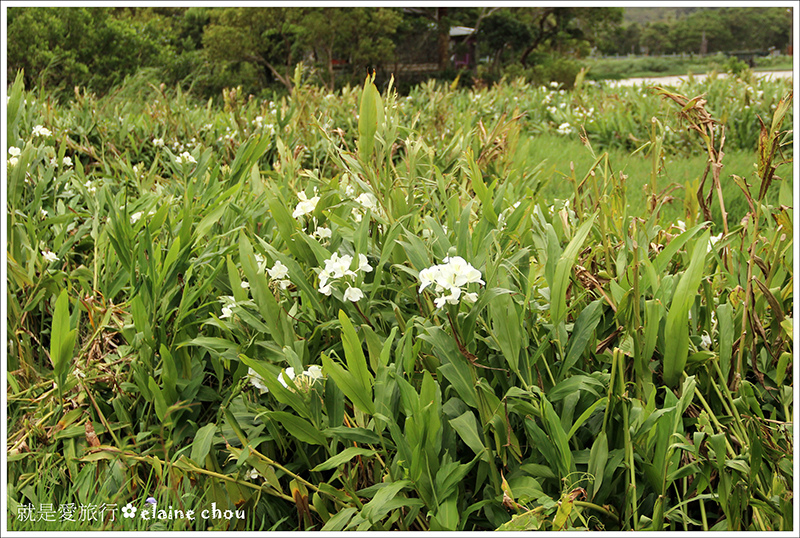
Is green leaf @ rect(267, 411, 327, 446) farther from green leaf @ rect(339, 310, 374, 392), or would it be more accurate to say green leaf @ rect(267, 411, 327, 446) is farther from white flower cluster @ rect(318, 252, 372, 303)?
white flower cluster @ rect(318, 252, 372, 303)

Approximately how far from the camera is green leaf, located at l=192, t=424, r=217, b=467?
1.18 m

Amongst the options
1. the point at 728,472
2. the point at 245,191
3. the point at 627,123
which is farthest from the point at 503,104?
the point at 728,472

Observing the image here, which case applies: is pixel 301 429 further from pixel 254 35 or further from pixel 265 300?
pixel 254 35

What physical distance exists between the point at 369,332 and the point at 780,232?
3.01ft

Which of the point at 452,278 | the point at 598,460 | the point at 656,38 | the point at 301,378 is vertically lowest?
the point at 598,460

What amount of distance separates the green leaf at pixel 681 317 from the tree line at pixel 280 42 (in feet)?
22.6

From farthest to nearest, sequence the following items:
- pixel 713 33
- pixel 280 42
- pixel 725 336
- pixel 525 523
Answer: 1. pixel 713 33
2. pixel 280 42
3. pixel 725 336
4. pixel 525 523

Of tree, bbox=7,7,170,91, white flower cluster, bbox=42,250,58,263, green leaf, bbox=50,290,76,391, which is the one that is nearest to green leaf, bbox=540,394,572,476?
green leaf, bbox=50,290,76,391

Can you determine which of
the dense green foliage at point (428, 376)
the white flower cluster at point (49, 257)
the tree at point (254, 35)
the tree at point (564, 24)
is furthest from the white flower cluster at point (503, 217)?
the tree at point (564, 24)

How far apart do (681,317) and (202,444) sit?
93 centimetres

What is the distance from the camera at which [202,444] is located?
1.20 m

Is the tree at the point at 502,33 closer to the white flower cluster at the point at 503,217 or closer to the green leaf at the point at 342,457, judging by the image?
the white flower cluster at the point at 503,217

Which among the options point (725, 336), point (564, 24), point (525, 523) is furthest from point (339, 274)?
point (564, 24)

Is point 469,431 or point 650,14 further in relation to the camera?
point 650,14
